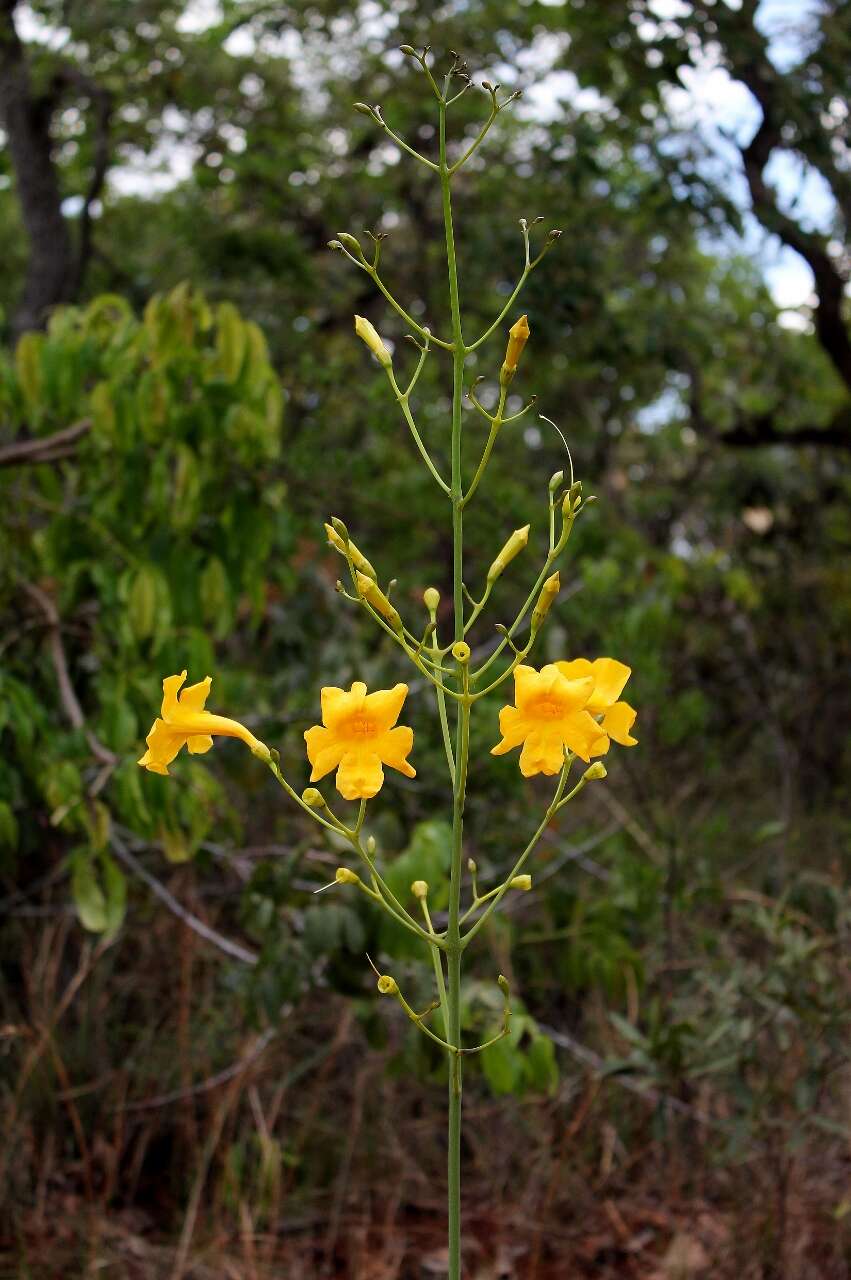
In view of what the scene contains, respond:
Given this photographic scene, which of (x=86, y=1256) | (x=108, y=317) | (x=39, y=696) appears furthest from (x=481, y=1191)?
(x=108, y=317)

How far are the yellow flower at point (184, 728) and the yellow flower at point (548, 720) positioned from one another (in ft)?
0.80

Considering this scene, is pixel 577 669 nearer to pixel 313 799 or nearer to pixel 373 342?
pixel 313 799

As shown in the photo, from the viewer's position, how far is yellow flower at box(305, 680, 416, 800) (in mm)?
1126

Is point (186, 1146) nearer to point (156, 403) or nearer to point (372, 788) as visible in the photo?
point (156, 403)

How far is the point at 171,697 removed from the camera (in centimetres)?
121

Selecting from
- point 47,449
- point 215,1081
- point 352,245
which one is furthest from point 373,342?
point 215,1081

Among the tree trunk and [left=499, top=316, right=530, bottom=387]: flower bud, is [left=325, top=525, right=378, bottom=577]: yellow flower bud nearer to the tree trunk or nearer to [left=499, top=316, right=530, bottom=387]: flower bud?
[left=499, top=316, right=530, bottom=387]: flower bud

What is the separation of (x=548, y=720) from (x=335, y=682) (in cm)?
243

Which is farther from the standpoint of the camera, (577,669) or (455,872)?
(577,669)

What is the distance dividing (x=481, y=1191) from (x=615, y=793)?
2.54 m

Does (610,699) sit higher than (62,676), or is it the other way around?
(610,699)

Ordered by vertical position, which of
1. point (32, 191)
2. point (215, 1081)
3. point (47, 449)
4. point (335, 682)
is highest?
point (32, 191)

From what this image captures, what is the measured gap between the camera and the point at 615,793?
18.1 ft

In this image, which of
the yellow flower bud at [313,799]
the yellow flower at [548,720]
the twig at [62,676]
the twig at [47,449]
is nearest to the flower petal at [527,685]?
the yellow flower at [548,720]
